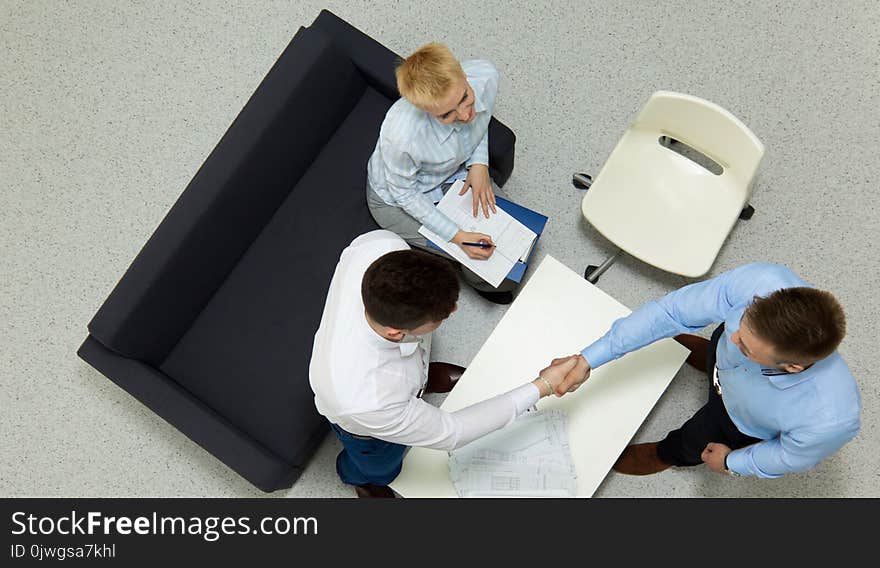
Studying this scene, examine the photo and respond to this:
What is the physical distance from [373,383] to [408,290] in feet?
1.00

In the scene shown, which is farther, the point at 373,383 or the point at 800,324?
the point at 373,383

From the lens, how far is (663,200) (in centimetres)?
296

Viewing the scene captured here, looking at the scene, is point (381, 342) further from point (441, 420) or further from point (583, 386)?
point (583, 386)

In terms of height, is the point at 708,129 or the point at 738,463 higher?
the point at 708,129

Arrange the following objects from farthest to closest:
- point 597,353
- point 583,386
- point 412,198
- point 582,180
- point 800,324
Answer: point 582,180 < point 412,198 < point 583,386 < point 597,353 < point 800,324

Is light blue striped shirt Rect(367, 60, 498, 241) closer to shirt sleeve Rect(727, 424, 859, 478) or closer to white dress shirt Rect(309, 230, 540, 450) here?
white dress shirt Rect(309, 230, 540, 450)

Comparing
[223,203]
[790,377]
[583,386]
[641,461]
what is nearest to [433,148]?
[223,203]

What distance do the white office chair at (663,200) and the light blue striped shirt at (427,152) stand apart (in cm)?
55

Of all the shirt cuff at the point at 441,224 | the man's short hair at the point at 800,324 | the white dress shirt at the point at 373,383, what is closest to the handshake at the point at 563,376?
the white dress shirt at the point at 373,383

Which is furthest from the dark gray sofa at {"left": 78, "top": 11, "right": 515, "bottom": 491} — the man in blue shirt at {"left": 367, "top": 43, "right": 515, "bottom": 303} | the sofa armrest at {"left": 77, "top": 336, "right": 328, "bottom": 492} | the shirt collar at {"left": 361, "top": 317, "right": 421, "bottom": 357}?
the shirt collar at {"left": 361, "top": 317, "right": 421, "bottom": 357}

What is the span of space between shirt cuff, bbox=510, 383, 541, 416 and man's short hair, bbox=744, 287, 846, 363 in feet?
2.20

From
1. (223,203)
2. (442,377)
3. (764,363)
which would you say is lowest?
(442,377)

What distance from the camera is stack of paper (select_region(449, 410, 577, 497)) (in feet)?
7.90
